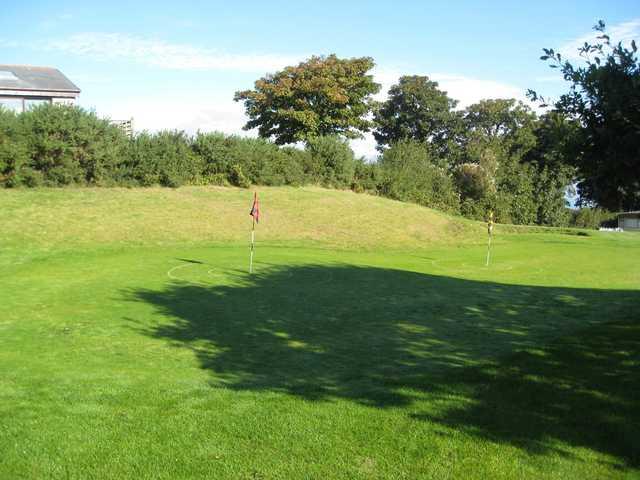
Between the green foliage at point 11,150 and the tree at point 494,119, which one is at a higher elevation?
the tree at point 494,119

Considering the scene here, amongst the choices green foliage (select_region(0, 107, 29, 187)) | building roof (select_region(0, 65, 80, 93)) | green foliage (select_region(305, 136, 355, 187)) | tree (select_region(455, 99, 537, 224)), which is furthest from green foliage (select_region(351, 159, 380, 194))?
building roof (select_region(0, 65, 80, 93))

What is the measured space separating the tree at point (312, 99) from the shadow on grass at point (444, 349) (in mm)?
34480

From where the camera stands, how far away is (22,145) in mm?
27109

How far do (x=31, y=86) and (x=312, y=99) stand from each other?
69.5 feet

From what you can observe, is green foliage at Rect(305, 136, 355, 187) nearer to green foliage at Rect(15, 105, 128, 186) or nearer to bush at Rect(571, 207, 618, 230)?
green foliage at Rect(15, 105, 128, 186)

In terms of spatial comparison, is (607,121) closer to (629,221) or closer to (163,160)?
(163,160)

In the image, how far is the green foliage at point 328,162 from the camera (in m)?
39.0

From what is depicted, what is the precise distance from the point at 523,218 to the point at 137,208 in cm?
3617

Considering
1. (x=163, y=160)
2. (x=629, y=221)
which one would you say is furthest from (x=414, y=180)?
(x=629, y=221)

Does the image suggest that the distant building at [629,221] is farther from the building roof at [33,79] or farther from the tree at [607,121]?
the tree at [607,121]

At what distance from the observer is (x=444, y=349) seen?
29.1ft

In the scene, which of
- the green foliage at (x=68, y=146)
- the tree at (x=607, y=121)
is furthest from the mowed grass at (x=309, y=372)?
the green foliage at (x=68, y=146)

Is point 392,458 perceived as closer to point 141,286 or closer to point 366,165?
point 141,286

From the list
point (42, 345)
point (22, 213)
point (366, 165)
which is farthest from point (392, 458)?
point (366, 165)
